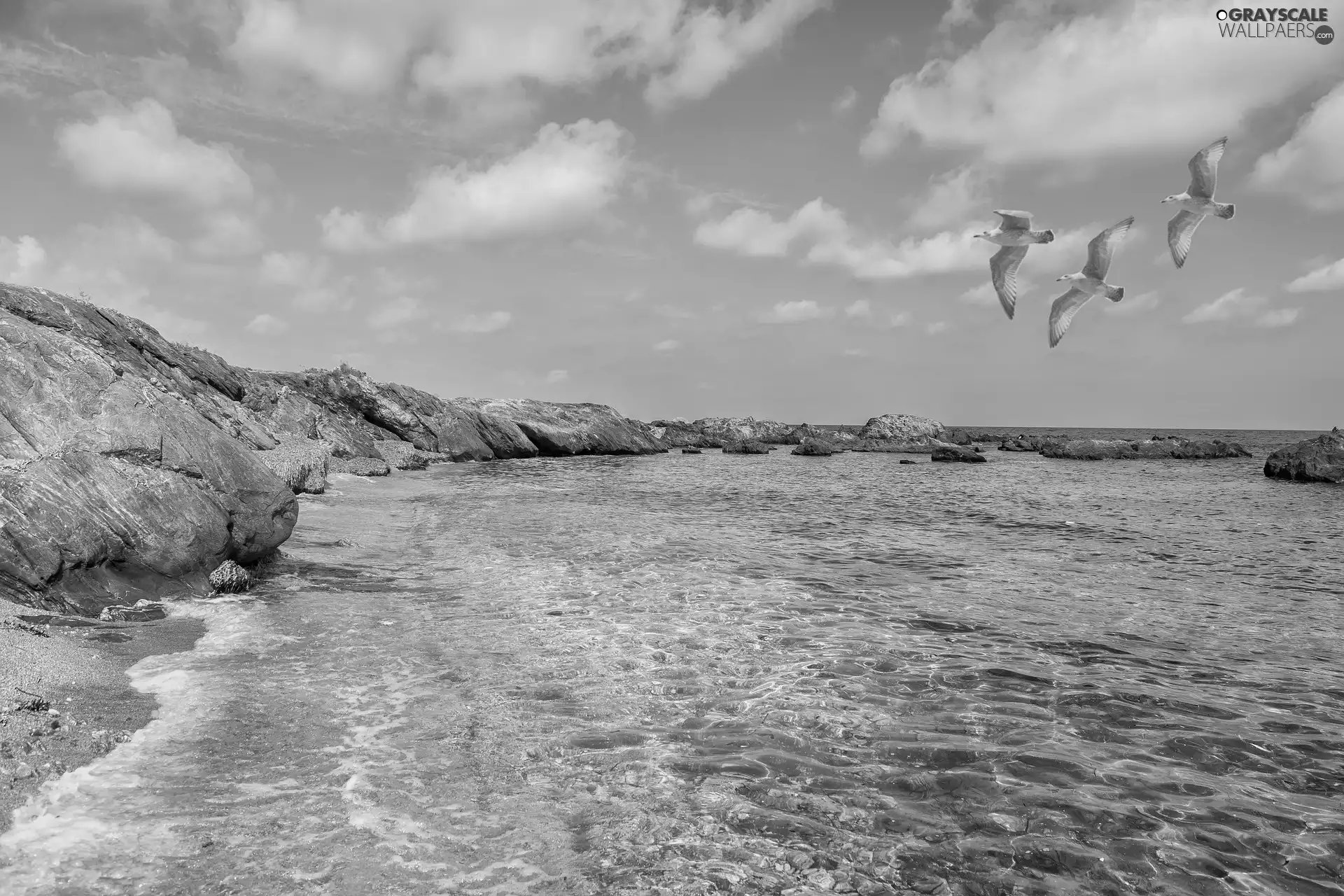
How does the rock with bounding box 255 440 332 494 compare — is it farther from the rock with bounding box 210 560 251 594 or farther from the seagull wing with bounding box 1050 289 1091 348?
the seagull wing with bounding box 1050 289 1091 348

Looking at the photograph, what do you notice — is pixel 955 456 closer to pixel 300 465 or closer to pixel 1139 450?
pixel 1139 450

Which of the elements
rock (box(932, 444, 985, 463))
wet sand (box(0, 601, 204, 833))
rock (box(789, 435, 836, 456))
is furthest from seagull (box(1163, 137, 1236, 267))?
rock (box(789, 435, 836, 456))

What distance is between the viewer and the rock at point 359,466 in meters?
30.1

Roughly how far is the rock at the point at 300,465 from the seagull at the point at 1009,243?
17362mm

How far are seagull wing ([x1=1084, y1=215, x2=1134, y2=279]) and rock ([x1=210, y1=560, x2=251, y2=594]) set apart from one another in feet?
44.4

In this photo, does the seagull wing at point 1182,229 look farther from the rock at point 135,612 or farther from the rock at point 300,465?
the rock at point 300,465

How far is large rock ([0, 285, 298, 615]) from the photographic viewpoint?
8.02 m

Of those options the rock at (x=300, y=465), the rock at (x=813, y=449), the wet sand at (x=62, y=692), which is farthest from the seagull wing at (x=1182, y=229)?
the rock at (x=813, y=449)

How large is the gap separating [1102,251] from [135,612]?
14557 millimetres

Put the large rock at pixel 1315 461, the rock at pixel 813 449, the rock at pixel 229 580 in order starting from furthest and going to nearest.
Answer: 1. the rock at pixel 813 449
2. the large rock at pixel 1315 461
3. the rock at pixel 229 580

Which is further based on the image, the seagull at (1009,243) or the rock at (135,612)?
the seagull at (1009,243)

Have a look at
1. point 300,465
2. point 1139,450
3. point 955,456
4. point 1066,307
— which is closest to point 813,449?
point 955,456

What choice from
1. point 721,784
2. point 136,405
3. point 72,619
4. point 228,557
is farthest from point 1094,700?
point 136,405

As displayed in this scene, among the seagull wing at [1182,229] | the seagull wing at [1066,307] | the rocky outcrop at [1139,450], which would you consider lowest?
the rocky outcrop at [1139,450]
